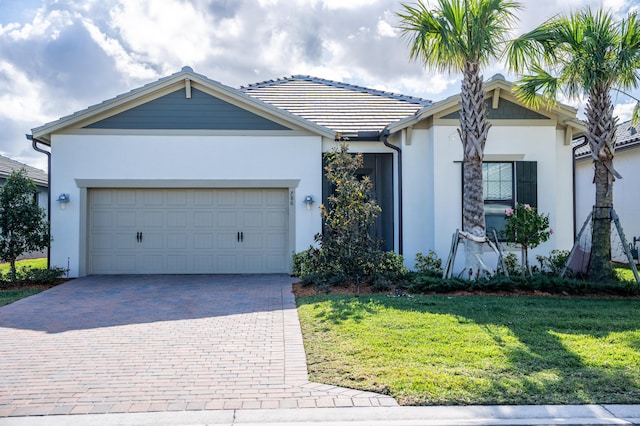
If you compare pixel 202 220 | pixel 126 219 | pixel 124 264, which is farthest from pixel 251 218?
pixel 124 264

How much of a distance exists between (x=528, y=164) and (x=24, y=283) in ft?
40.8

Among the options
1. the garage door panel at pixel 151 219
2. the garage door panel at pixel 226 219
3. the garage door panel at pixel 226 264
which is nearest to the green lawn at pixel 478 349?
the garage door panel at pixel 226 264

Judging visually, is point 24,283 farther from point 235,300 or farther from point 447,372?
point 447,372

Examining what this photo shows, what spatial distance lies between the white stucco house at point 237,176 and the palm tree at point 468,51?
5.64 ft

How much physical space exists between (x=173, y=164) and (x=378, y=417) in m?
10.2

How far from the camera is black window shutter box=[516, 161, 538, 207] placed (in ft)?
41.5

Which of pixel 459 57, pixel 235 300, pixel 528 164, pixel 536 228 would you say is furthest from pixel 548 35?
pixel 235 300

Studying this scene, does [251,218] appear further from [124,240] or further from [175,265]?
[124,240]

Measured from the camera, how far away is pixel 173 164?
13.1 meters

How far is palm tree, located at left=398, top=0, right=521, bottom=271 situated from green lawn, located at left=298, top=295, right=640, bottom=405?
2.50 meters

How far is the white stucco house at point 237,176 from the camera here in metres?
12.8

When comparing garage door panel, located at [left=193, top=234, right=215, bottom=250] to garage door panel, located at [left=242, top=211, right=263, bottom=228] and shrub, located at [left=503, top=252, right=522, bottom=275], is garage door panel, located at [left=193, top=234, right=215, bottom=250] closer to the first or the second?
garage door panel, located at [left=242, top=211, right=263, bottom=228]

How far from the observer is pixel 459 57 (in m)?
10.6

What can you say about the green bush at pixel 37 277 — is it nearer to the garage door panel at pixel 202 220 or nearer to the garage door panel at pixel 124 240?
the garage door panel at pixel 124 240
